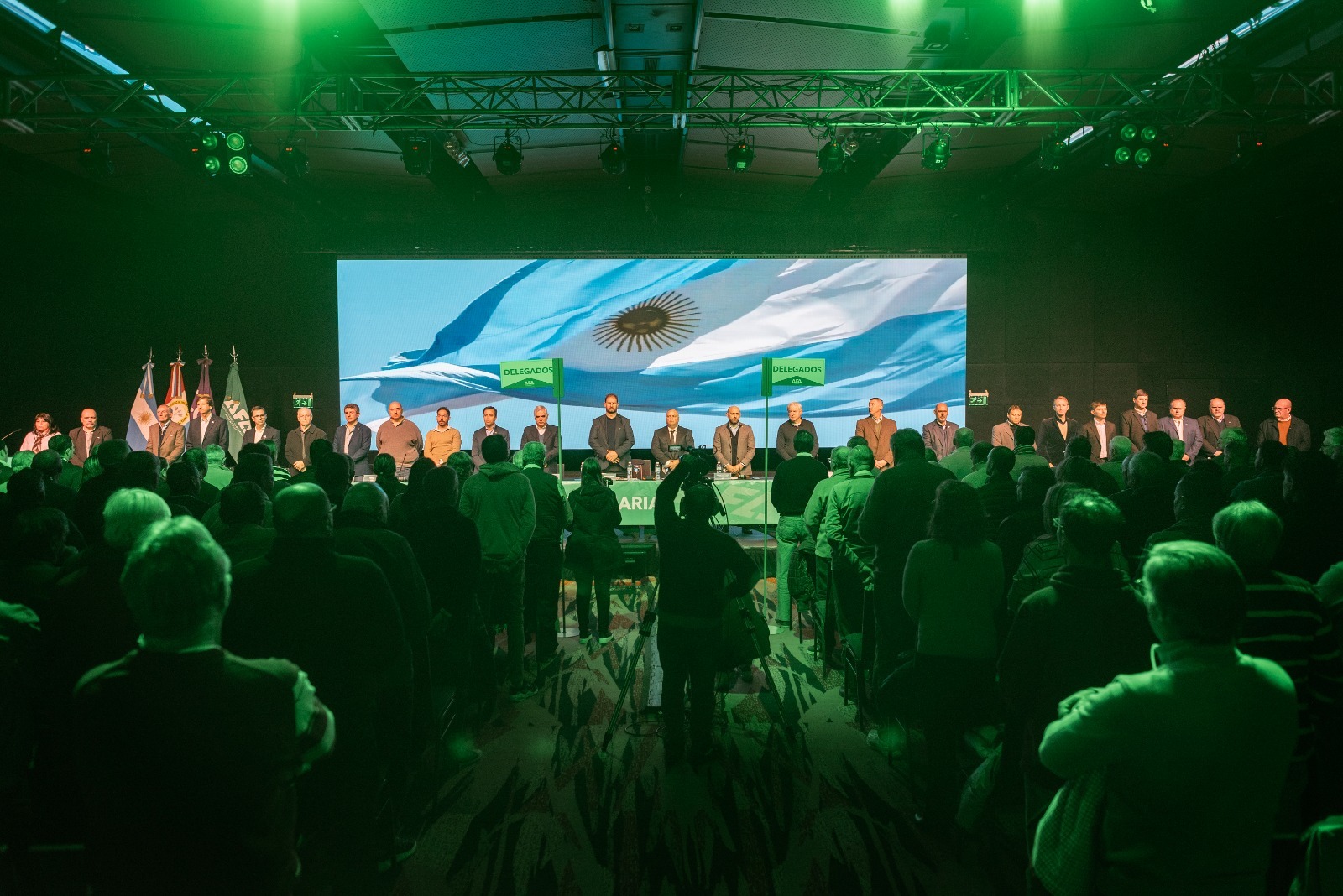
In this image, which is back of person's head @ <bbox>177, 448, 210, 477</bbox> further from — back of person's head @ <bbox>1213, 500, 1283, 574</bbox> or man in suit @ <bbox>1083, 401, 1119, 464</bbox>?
man in suit @ <bbox>1083, 401, 1119, 464</bbox>

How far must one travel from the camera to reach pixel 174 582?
5.25ft

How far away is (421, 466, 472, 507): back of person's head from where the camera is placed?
426cm

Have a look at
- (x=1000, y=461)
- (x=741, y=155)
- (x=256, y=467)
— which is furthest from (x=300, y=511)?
(x=741, y=155)

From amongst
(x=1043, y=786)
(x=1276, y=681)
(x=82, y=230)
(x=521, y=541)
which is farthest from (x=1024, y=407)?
(x=82, y=230)

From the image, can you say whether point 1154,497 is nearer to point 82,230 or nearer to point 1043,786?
point 1043,786

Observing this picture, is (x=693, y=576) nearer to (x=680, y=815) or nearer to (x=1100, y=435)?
A: (x=680, y=815)

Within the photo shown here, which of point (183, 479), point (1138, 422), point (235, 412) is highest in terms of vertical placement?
point (235, 412)

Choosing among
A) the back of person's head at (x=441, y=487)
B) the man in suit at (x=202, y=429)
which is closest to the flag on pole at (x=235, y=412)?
the man in suit at (x=202, y=429)

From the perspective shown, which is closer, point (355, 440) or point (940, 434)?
point (355, 440)

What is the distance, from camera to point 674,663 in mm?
4039

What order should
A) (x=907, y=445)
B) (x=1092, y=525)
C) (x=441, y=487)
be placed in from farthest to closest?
(x=907, y=445) < (x=441, y=487) < (x=1092, y=525)

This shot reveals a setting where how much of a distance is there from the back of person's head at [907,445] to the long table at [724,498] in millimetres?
3708

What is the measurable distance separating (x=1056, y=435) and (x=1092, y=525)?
8.67 metres

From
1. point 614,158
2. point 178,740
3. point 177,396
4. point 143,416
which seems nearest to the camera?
point 178,740
